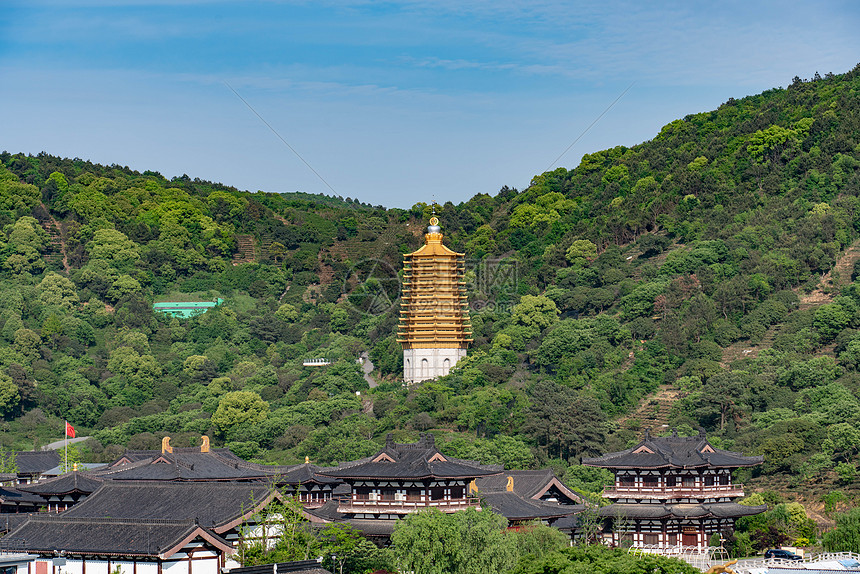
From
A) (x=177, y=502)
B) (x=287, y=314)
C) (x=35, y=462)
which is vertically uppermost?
(x=287, y=314)

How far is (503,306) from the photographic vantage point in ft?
397

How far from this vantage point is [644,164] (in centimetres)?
14688

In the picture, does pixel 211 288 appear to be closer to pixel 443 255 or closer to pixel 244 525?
pixel 443 255

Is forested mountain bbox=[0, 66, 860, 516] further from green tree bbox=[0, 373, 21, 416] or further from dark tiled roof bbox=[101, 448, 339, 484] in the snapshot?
dark tiled roof bbox=[101, 448, 339, 484]

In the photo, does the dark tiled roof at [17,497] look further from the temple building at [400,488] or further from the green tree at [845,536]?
the green tree at [845,536]

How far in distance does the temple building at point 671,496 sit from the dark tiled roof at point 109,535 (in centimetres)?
2582

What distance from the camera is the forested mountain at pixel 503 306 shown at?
292 ft

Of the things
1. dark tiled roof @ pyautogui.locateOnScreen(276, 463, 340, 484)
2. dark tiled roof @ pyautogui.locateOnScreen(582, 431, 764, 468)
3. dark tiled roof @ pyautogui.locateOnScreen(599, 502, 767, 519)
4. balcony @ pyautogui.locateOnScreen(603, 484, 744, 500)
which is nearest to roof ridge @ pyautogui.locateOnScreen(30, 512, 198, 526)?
dark tiled roof @ pyautogui.locateOnScreen(276, 463, 340, 484)

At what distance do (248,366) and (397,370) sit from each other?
15082 millimetres

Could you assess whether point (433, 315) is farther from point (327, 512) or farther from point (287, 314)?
point (327, 512)

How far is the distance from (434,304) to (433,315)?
3.08ft

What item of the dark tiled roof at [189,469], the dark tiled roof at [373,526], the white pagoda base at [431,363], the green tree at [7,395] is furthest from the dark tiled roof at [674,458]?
the green tree at [7,395]

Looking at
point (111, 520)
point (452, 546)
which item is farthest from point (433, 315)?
point (111, 520)

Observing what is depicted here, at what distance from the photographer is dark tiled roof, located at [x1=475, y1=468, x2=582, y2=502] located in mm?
64375
